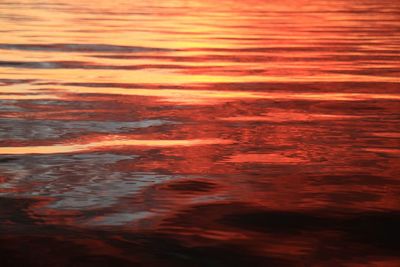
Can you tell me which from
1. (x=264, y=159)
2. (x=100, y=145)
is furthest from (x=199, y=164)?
(x=100, y=145)

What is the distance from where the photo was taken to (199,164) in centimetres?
321

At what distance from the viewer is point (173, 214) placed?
8.07 feet

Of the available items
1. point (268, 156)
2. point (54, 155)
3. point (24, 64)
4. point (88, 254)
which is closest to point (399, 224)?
point (88, 254)

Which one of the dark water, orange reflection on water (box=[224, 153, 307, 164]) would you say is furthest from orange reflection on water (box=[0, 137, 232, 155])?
orange reflection on water (box=[224, 153, 307, 164])

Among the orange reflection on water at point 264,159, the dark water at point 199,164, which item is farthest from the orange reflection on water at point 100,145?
the orange reflection on water at point 264,159

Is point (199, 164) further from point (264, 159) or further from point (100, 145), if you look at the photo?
point (100, 145)

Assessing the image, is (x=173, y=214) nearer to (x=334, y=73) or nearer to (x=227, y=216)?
(x=227, y=216)

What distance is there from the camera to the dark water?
2.17 metres

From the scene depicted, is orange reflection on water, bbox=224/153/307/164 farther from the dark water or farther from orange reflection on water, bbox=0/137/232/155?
orange reflection on water, bbox=0/137/232/155

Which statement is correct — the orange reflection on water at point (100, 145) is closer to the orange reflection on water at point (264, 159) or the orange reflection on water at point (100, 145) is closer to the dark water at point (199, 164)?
the dark water at point (199, 164)

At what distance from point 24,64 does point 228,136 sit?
383cm

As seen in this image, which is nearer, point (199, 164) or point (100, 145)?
point (199, 164)

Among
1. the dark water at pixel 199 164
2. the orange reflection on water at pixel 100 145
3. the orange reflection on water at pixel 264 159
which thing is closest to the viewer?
the dark water at pixel 199 164

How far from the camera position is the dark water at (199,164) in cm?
217
